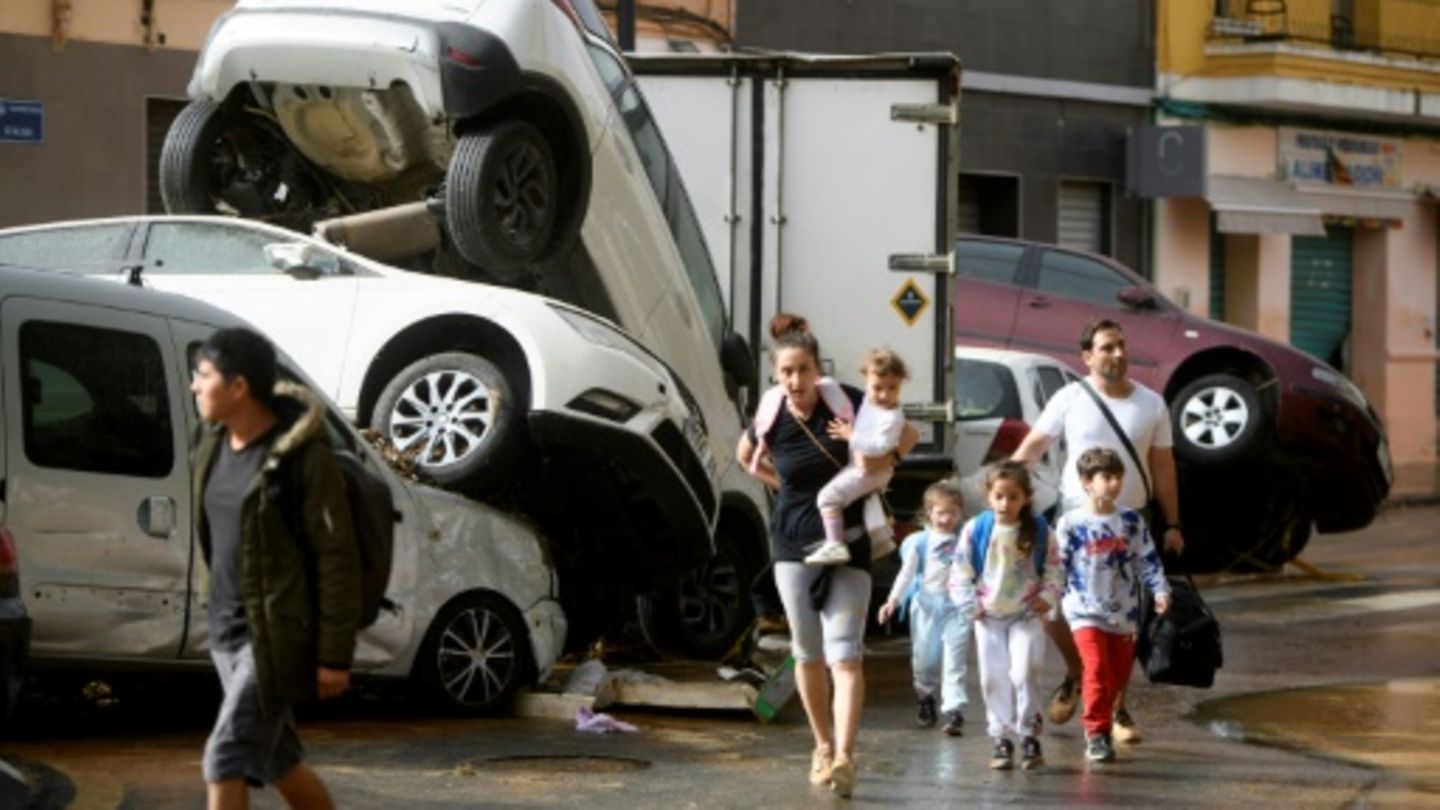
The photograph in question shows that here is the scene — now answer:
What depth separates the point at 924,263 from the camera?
17312mm

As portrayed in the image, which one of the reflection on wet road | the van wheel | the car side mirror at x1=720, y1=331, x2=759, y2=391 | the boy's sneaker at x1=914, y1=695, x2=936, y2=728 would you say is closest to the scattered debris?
the boy's sneaker at x1=914, y1=695, x2=936, y2=728

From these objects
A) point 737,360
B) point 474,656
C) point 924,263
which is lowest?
point 474,656

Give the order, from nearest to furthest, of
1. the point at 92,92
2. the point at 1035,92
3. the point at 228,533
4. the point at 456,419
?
the point at 228,533 → the point at 456,419 → the point at 92,92 → the point at 1035,92

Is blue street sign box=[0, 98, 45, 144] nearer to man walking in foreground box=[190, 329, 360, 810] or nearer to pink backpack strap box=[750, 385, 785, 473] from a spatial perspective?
pink backpack strap box=[750, 385, 785, 473]

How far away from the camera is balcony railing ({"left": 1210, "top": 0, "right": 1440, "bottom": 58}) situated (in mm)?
36438

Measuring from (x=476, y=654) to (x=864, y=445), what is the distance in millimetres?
2474

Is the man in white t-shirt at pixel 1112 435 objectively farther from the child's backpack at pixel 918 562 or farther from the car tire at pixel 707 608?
the car tire at pixel 707 608

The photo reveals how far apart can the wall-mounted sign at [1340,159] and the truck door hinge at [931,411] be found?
20.5 metres

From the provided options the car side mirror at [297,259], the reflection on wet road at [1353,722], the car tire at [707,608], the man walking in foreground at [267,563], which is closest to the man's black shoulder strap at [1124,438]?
the reflection on wet road at [1353,722]

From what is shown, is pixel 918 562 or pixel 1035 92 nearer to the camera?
pixel 918 562

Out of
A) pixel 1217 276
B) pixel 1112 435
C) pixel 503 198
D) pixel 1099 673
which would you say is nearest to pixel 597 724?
pixel 1099 673

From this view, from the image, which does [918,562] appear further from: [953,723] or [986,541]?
[986,541]

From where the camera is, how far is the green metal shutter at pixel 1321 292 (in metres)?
38.3

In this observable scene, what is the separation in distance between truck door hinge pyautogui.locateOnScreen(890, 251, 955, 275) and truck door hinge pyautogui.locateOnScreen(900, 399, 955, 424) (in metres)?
0.70
